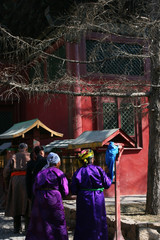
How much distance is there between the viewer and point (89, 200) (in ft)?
16.1

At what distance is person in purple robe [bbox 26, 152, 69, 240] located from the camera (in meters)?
4.68

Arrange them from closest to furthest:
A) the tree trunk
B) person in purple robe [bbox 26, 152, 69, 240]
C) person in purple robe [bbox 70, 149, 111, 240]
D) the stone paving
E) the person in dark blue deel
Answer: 1. person in purple robe [bbox 26, 152, 69, 240]
2. person in purple robe [bbox 70, 149, 111, 240]
3. the person in dark blue deel
4. the stone paving
5. the tree trunk

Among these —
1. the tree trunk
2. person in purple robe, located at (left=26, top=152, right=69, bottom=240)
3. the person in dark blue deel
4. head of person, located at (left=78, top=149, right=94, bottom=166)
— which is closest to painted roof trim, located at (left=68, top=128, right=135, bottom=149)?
the tree trunk

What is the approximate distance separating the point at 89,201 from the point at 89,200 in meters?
0.01

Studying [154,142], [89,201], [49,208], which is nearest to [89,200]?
[89,201]

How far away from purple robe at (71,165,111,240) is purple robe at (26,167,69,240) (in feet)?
0.82

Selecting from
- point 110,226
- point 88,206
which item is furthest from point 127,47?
point 88,206

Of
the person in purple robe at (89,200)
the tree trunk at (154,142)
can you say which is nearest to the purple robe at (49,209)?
the person in purple robe at (89,200)

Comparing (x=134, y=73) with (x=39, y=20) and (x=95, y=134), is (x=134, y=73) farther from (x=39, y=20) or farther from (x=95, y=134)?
(x=95, y=134)

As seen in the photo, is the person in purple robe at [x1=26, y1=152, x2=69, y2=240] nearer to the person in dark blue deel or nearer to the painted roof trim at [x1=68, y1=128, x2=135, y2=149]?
the person in dark blue deel

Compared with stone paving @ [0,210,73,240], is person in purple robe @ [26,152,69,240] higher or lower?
higher

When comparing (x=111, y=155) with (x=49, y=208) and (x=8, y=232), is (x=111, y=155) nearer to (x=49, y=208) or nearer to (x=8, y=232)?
(x=49, y=208)

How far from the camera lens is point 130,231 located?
575cm

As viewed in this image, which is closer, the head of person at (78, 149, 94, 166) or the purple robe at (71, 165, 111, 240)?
the purple robe at (71, 165, 111, 240)
